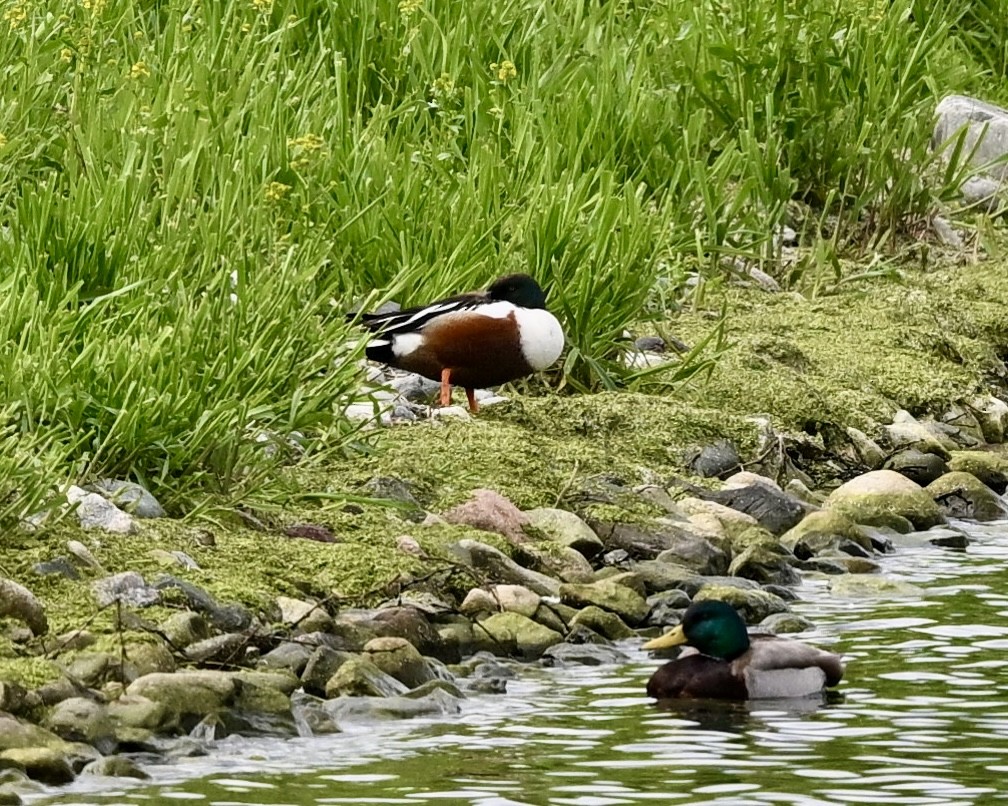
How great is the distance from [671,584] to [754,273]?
4.18 metres

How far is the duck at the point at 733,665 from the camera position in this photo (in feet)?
19.5

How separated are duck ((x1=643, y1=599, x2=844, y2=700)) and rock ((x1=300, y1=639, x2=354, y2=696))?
829 millimetres

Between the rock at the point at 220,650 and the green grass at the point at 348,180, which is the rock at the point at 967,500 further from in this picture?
the rock at the point at 220,650

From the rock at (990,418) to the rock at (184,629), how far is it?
190 inches

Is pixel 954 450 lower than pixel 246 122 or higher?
lower

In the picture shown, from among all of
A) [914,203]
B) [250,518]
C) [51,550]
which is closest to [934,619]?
[250,518]

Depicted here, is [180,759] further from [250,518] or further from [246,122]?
[246,122]

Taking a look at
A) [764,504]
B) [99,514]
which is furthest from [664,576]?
[99,514]

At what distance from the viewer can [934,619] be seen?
6758 millimetres

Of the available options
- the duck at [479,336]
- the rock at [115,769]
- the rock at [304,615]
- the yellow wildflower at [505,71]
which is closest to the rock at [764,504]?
the duck at [479,336]

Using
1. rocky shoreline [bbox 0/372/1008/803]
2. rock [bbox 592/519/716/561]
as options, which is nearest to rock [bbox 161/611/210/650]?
rocky shoreline [bbox 0/372/1008/803]

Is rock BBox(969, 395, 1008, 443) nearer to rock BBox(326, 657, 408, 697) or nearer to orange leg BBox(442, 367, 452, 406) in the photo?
orange leg BBox(442, 367, 452, 406)

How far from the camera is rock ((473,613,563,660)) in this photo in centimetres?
632

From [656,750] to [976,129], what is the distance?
27.1 ft
